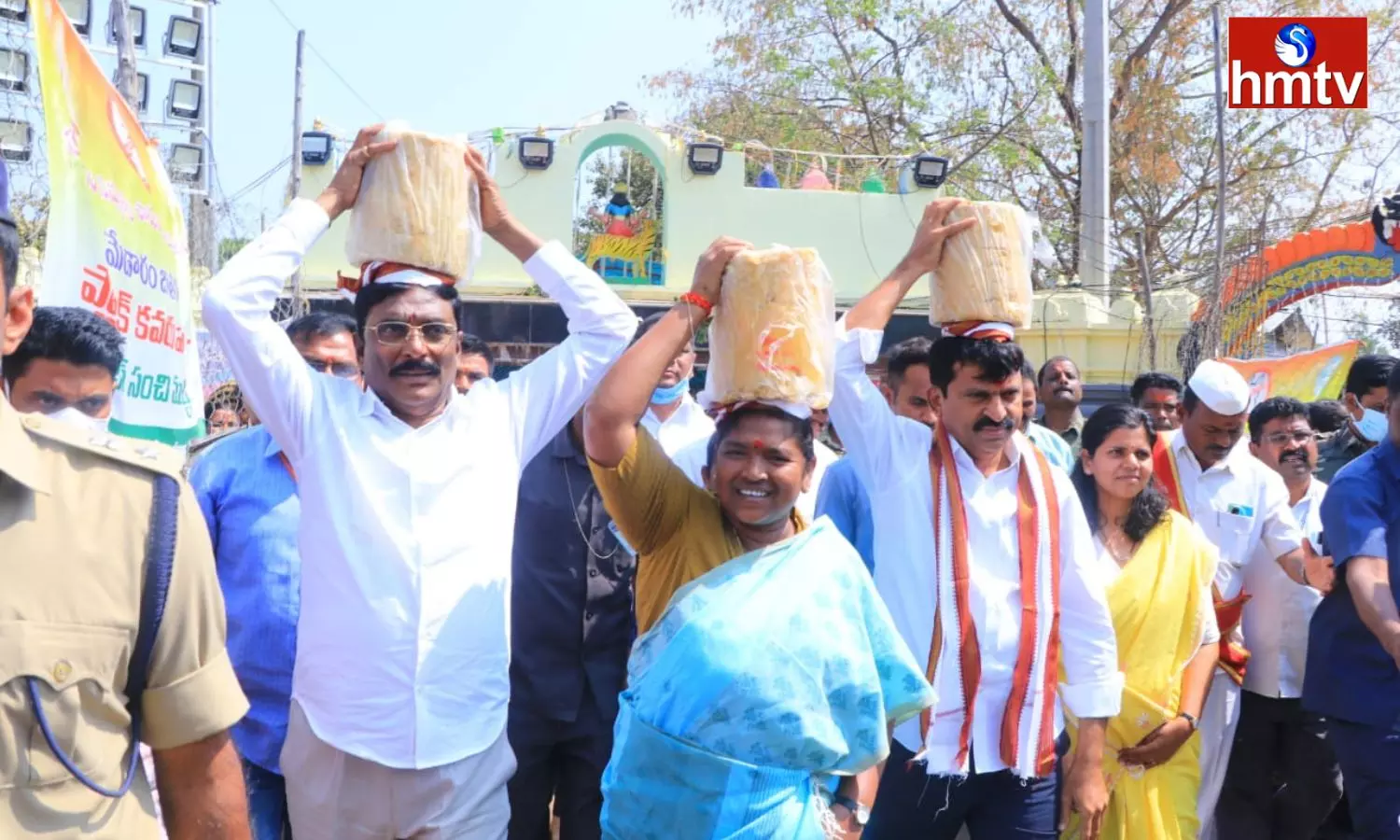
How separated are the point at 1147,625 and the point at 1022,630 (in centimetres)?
107

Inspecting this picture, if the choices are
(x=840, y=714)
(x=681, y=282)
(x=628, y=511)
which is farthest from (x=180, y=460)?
(x=681, y=282)

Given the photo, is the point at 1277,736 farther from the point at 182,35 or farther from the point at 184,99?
the point at 182,35

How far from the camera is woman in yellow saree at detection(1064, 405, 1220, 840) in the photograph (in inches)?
155

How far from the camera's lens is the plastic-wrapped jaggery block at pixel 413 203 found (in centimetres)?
273

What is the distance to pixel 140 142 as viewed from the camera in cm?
467

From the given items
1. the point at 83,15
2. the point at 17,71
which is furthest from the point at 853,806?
the point at 83,15

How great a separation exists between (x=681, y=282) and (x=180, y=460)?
560 inches

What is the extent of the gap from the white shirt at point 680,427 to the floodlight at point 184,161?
30.0 feet

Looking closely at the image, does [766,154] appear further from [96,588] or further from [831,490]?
[96,588]

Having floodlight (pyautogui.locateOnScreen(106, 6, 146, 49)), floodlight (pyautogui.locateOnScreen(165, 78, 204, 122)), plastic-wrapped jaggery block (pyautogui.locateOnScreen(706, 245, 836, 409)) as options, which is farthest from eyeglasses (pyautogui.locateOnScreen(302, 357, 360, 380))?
floodlight (pyautogui.locateOnScreen(106, 6, 146, 49))

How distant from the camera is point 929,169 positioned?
16359mm

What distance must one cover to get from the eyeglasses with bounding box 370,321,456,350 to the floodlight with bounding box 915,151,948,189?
14.3m

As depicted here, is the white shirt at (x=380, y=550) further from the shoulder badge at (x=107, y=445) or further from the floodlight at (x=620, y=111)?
the floodlight at (x=620, y=111)

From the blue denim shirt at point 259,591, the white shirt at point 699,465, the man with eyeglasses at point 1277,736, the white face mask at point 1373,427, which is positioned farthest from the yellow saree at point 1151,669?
the blue denim shirt at point 259,591
